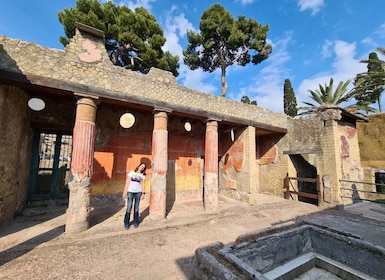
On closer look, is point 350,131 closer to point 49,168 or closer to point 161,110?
point 161,110

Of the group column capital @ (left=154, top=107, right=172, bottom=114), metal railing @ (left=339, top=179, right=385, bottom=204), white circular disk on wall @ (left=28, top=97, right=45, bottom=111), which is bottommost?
metal railing @ (left=339, top=179, right=385, bottom=204)

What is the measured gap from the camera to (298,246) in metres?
3.72

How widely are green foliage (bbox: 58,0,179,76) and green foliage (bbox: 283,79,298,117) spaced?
15.9 m

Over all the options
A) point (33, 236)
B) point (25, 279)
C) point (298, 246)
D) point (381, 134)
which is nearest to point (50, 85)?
point (33, 236)

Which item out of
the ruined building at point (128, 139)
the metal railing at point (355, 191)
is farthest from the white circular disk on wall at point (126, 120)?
the metal railing at point (355, 191)

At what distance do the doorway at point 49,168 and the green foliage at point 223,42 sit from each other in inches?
562

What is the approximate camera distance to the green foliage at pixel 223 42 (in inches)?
631

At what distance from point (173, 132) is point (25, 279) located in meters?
6.32

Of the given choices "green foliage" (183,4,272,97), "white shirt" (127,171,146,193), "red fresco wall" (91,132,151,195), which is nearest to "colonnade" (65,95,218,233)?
"white shirt" (127,171,146,193)

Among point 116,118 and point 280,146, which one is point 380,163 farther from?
point 116,118

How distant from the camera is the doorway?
239 inches

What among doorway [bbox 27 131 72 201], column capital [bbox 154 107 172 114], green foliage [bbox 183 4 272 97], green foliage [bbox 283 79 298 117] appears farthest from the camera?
green foliage [bbox 283 79 298 117]

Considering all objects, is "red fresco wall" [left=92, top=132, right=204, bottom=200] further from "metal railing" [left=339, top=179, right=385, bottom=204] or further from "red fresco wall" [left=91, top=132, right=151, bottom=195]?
"metal railing" [left=339, top=179, right=385, bottom=204]

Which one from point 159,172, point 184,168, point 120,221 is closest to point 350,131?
point 184,168
